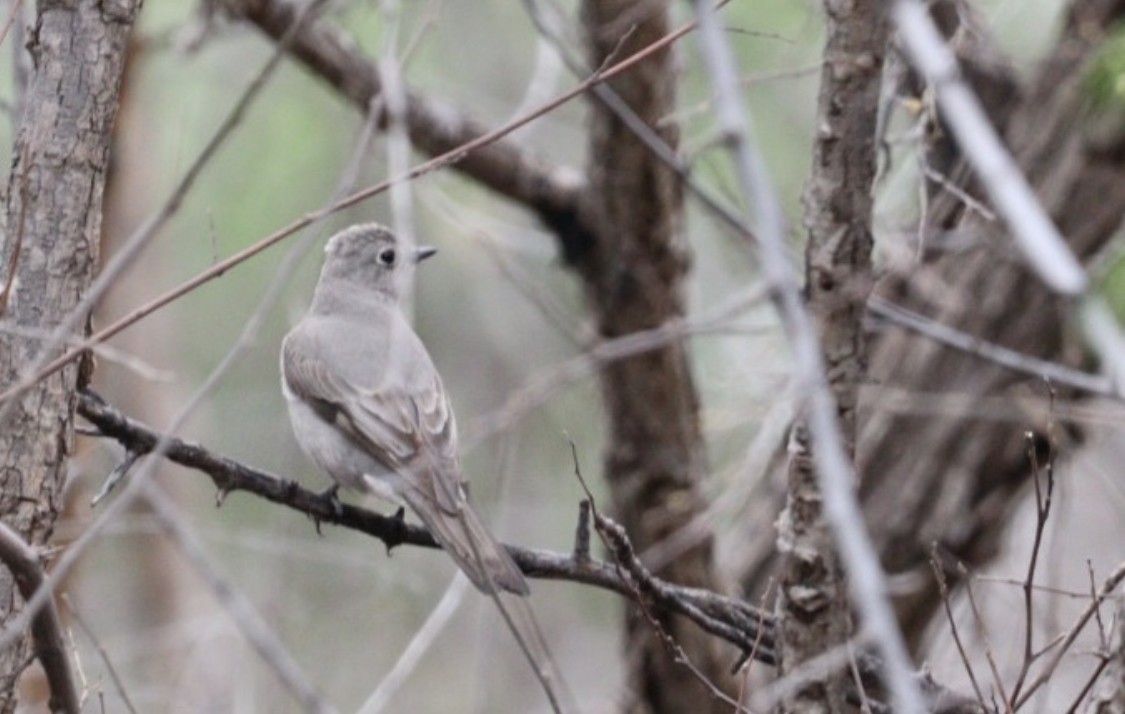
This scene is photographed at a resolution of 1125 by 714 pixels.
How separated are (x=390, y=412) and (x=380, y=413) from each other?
0.03 m

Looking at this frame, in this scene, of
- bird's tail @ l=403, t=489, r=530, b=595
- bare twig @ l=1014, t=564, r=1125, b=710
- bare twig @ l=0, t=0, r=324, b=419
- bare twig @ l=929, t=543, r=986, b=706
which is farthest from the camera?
bird's tail @ l=403, t=489, r=530, b=595

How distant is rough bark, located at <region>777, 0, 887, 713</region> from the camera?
3408 mm

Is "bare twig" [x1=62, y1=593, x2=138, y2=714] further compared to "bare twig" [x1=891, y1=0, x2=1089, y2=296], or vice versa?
"bare twig" [x1=62, y1=593, x2=138, y2=714]

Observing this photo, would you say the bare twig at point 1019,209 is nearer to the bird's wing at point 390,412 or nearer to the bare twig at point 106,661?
the bare twig at point 106,661

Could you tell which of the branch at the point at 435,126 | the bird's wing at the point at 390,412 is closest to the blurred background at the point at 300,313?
the branch at the point at 435,126

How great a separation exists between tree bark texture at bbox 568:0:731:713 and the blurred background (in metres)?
0.84

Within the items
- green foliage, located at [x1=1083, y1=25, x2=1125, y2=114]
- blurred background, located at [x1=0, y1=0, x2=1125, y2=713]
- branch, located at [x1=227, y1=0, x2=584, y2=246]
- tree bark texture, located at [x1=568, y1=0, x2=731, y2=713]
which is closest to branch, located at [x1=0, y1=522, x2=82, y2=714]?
green foliage, located at [x1=1083, y1=25, x2=1125, y2=114]

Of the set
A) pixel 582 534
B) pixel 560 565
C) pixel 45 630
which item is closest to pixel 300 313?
pixel 560 565

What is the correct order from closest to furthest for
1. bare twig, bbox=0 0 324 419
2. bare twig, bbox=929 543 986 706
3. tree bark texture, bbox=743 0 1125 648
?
bare twig, bbox=0 0 324 419
bare twig, bbox=929 543 986 706
tree bark texture, bbox=743 0 1125 648

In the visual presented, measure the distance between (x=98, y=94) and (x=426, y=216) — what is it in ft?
19.7

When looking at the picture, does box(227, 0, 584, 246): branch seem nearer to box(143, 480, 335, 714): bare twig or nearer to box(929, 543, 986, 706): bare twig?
box(143, 480, 335, 714): bare twig

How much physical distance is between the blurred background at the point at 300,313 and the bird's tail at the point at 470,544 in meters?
3.15

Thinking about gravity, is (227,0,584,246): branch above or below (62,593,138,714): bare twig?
above

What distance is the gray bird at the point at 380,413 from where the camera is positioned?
14.0ft
